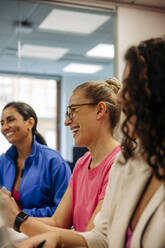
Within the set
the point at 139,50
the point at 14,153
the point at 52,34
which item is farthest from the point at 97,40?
the point at 139,50

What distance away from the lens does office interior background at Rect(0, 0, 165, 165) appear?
3.95 m

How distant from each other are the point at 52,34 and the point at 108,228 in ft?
14.6

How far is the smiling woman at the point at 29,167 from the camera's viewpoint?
74.3 inches

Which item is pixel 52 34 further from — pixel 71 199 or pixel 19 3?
pixel 71 199

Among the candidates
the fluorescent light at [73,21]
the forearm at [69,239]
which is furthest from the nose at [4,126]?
the fluorescent light at [73,21]

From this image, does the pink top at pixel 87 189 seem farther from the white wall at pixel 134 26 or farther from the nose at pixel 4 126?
the white wall at pixel 134 26

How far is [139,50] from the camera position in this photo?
0.91m

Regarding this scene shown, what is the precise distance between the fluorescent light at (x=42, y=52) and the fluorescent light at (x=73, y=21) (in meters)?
1.03

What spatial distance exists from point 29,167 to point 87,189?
68cm

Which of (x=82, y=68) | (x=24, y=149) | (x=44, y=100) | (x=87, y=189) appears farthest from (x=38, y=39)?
(x=87, y=189)

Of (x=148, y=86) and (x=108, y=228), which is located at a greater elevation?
(x=148, y=86)

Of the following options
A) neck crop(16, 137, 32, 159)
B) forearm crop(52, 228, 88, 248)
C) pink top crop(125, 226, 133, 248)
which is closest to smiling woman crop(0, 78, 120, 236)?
forearm crop(52, 228, 88, 248)

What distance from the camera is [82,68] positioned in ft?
23.6

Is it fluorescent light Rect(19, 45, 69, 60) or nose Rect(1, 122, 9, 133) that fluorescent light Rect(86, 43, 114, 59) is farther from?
nose Rect(1, 122, 9, 133)
